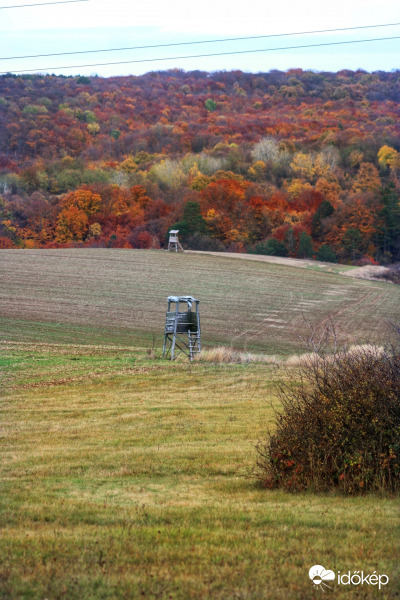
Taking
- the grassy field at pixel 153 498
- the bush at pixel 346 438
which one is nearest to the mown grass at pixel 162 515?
the grassy field at pixel 153 498

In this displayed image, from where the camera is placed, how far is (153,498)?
28.2 feet

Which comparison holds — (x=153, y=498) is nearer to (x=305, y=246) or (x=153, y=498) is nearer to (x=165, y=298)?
(x=165, y=298)

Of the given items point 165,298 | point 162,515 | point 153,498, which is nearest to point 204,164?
point 165,298

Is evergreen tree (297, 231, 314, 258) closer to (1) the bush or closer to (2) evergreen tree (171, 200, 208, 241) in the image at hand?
(2) evergreen tree (171, 200, 208, 241)

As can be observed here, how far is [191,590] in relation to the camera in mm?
5203

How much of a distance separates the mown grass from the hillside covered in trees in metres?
72.8

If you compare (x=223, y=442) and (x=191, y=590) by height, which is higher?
(x=191, y=590)

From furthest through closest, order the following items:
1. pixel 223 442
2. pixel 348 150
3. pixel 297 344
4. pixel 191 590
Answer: pixel 348 150 < pixel 297 344 < pixel 223 442 < pixel 191 590

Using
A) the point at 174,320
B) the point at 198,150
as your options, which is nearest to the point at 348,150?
the point at 198,150

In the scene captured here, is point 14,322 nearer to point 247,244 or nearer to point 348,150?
point 247,244

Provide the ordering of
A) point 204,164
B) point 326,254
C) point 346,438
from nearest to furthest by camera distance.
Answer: point 346,438
point 326,254
point 204,164

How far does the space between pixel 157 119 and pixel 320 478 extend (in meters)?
143

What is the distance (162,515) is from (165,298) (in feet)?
140

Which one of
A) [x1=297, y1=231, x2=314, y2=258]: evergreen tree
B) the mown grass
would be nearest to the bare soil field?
[x1=297, y1=231, x2=314, y2=258]: evergreen tree
